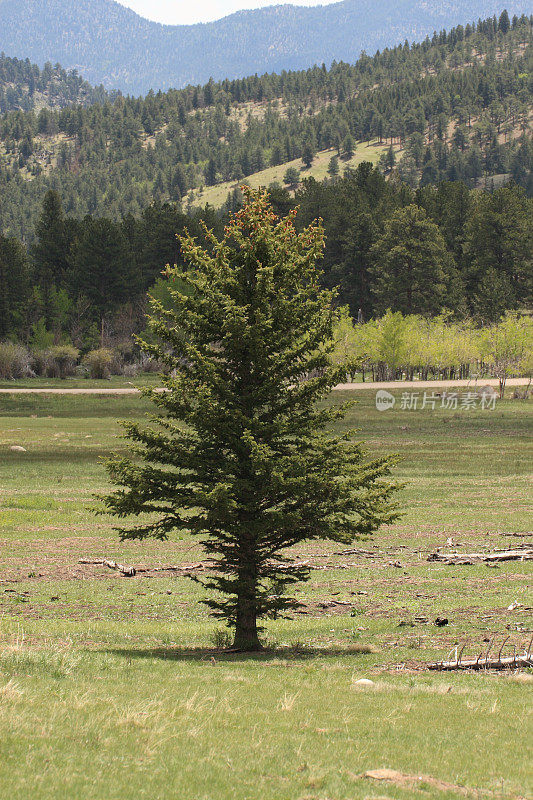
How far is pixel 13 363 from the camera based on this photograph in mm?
96875

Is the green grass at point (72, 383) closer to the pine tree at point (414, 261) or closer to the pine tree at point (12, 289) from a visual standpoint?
the pine tree at point (12, 289)

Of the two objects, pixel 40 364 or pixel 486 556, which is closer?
pixel 486 556

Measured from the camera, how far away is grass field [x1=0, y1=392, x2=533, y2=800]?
806 cm

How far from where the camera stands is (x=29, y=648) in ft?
46.4

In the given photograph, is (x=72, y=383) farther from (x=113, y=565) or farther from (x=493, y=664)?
(x=493, y=664)

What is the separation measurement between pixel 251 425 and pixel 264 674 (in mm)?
4715

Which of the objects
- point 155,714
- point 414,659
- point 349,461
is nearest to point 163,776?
point 155,714

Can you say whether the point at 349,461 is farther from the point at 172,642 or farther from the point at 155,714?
the point at 155,714

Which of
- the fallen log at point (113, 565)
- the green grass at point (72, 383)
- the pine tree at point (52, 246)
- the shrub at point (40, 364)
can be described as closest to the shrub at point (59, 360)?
the shrub at point (40, 364)

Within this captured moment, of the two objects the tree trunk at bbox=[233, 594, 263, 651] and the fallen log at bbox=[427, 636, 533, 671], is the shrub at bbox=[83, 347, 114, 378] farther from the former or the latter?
the fallen log at bbox=[427, 636, 533, 671]

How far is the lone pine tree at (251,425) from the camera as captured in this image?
16.1 metres

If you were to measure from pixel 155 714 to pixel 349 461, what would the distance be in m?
8.27

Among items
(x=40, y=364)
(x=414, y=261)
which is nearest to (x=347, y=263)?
(x=414, y=261)

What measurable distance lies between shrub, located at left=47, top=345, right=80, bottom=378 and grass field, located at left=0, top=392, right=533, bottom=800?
6590 cm
